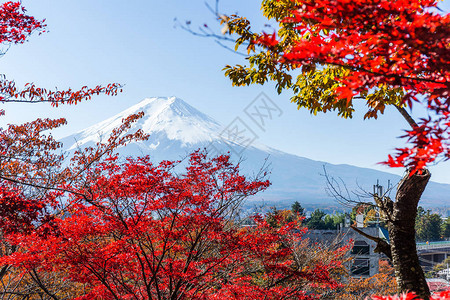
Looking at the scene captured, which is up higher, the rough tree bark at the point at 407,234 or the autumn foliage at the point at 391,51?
the autumn foliage at the point at 391,51

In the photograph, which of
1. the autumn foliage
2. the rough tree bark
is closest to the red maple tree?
the rough tree bark

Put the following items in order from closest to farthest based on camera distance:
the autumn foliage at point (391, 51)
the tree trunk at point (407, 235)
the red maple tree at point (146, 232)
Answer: the autumn foliage at point (391, 51) < the tree trunk at point (407, 235) < the red maple tree at point (146, 232)

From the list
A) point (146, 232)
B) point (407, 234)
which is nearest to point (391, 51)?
point (407, 234)

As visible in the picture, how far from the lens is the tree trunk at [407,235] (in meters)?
4.04

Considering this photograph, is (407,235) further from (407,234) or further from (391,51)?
(391,51)

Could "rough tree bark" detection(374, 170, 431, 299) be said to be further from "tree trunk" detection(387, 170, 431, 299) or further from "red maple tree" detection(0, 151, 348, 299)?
"red maple tree" detection(0, 151, 348, 299)

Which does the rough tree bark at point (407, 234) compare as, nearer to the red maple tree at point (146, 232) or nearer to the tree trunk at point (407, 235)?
the tree trunk at point (407, 235)

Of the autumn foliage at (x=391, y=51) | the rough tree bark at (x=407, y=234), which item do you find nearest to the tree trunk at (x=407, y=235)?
the rough tree bark at (x=407, y=234)

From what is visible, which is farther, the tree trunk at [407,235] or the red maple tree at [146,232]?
the red maple tree at [146,232]

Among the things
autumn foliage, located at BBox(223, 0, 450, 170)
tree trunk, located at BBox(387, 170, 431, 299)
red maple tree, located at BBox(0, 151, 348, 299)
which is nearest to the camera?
autumn foliage, located at BBox(223, 0, 450, 170)

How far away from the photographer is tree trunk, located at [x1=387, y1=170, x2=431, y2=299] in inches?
159

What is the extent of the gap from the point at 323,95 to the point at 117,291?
5061mm

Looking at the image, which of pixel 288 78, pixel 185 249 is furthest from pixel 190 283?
pixel 288 78

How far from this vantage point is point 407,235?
420 centimetres
